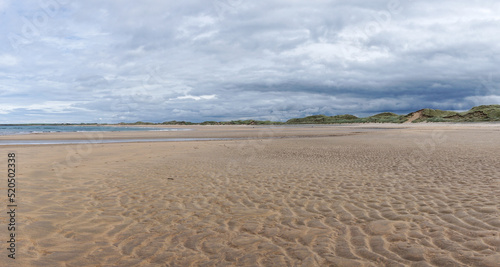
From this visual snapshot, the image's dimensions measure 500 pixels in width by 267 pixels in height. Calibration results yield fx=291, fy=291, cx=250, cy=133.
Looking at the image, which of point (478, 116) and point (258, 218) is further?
point (478, 116)

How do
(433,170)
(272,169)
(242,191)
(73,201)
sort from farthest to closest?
1. (272,169)
2. (433,170)
3. (242,191)
4. (73,201)

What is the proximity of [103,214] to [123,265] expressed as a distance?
8.86ft

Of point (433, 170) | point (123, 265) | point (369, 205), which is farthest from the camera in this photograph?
point (433, 170)

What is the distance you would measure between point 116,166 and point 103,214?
7.35 metres

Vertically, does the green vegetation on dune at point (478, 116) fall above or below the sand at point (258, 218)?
above

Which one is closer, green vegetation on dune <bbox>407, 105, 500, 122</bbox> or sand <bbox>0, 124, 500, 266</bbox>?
sand <bbox>0, 124, 500, 266</bbox>

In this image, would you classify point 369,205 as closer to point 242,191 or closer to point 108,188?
point 242,191

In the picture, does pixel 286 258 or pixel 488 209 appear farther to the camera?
pixel 488 209

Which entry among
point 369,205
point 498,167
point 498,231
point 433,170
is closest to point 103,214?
point 369,205

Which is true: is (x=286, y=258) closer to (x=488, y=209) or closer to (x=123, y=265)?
(x=123, y=265)

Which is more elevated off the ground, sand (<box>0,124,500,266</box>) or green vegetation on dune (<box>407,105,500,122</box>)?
green vegetation on dune (<box>407,105,500,122</box>)

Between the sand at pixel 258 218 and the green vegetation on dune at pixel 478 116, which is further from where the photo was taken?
the green vegetation on dune at pixel 478 116

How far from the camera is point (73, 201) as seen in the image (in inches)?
300

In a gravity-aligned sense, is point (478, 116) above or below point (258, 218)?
above
